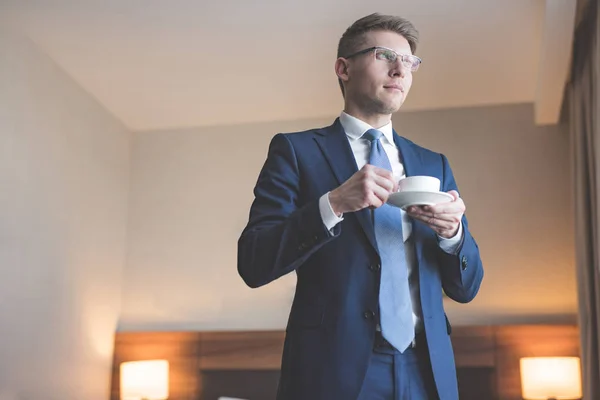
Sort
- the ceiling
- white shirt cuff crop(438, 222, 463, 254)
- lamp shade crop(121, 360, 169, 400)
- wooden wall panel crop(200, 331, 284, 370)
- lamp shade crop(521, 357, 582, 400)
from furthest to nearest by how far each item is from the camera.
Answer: wooden wall panel crop(200, 331, 284, 370)
lamp shade crop(121, 360, 169, 400)
lamp shade crop(521, 357, 582, 400)
the ceiling
white shirt cuff crop(438, 222, 463, 254)

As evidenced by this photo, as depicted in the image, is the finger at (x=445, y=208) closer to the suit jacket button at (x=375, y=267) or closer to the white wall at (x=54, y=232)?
the suit jacket button at (x=375, y=267)

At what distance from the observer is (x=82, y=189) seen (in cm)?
430

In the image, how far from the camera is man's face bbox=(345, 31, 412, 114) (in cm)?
136

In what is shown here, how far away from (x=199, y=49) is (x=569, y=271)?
261 centimetres

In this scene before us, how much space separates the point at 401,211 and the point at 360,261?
15cm

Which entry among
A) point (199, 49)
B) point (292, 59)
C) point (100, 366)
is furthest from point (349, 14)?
point (100, 366)

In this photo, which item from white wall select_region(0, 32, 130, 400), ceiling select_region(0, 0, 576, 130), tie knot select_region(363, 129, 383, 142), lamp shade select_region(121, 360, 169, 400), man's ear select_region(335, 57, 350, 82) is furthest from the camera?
lamp shade select_region(121, 360, 169, 400)

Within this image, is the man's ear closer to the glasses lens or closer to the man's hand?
the glasses lens

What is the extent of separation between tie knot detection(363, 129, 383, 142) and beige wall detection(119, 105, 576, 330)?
3226 millimetres

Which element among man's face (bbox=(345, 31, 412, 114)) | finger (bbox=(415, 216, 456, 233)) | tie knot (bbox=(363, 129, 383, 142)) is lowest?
finger (bbox=(415, 216, 456, 233))

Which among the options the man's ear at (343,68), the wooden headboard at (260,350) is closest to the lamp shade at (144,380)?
the wooden headboard at (260,350)

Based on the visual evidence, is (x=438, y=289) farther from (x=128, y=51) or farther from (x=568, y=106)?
(x=568, y=106)

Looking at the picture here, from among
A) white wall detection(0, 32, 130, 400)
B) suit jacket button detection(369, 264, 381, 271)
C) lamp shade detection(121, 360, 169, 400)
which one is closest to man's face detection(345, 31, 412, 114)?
suit jacket button detection(369, 264, 381, 271)

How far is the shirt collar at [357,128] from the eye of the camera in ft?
4.50
